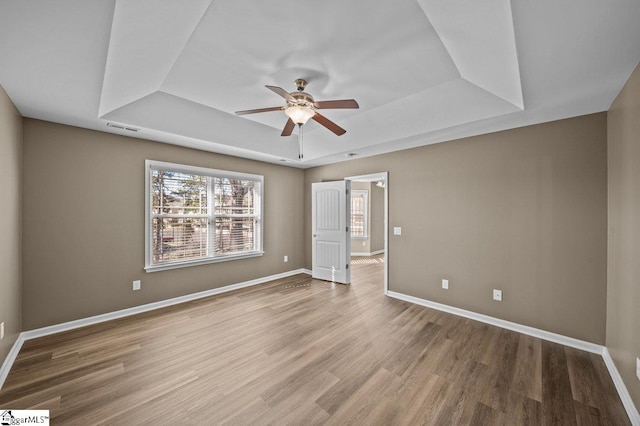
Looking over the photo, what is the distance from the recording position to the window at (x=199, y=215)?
366cm

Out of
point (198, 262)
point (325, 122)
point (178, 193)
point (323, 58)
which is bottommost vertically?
point (198, 262)

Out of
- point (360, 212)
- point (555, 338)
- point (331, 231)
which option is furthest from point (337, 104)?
point (360, 212)

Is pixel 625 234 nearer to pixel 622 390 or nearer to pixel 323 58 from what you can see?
pixel 622 390

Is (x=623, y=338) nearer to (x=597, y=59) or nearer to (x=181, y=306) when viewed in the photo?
(x=597, y=59)

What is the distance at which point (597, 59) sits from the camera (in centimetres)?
177

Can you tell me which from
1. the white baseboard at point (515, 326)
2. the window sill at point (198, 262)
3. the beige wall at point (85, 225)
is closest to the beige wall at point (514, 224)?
the white baseboard at point (515, 326)

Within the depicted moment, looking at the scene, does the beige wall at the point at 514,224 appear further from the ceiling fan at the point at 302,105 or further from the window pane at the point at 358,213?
the window pane at the point at 358,213

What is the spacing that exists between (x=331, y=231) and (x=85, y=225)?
372cm

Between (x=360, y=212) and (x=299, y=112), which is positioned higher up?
(x=299, y=112)

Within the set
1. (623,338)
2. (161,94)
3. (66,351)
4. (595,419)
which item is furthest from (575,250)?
(66,351)

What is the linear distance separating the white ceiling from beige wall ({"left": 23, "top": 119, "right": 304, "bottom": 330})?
13.4 inches

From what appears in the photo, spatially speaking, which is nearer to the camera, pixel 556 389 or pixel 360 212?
pixel 556 389

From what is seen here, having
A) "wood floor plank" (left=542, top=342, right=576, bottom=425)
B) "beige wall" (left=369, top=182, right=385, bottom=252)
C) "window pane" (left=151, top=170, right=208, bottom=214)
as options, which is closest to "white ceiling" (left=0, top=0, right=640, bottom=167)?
"window pane" (left=151, top=170, right=208, bottom=214)

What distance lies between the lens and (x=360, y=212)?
8141mm
